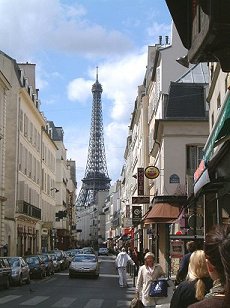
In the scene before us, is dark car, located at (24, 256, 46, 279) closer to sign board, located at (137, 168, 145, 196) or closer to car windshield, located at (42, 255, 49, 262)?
car windshield, located at (42, 255, 49, 262)

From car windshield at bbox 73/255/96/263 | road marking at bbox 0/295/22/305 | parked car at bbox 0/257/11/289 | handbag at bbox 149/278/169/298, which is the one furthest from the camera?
car windshield at bbox 73/255/96/263

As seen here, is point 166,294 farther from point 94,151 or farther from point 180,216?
point 94,151

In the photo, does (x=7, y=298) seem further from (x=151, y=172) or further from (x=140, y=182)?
(x=140, y=182)

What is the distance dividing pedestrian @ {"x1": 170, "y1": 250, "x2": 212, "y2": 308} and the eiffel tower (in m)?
161

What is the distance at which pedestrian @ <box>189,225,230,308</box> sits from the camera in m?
3.07

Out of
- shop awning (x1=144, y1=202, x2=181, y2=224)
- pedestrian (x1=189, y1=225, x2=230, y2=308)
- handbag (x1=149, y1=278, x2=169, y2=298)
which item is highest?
shop awning (x1=144, y1=202, x2=181, y2=224)

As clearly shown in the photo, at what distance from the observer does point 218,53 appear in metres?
6.04

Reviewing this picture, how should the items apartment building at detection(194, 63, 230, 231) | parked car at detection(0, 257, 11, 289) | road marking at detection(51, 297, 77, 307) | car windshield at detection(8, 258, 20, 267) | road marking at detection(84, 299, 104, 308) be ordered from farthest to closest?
car windshield at detection(8, 258, 20, 267) → parked car at detection(0, 257, 11, 289) → road marking at detection(51, 297, 77, 307) → road marking at detection(84, 299, 104, 308) → apartment building at detection(194, 63, 230, 231)

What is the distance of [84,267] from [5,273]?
10.3 meters

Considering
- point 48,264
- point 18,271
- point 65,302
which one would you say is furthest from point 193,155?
point 65,302

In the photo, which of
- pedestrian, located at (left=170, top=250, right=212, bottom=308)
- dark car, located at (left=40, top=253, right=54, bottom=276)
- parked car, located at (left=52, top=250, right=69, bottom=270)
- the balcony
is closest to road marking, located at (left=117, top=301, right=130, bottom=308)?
pedestrian, located at (left=170, top=250, right=212, bottom=308)

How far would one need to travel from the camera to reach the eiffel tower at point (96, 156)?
16750 cm

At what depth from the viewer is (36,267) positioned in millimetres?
33719

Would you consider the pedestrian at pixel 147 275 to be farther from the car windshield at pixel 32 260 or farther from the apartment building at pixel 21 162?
the apartment building at pixel 21 162
